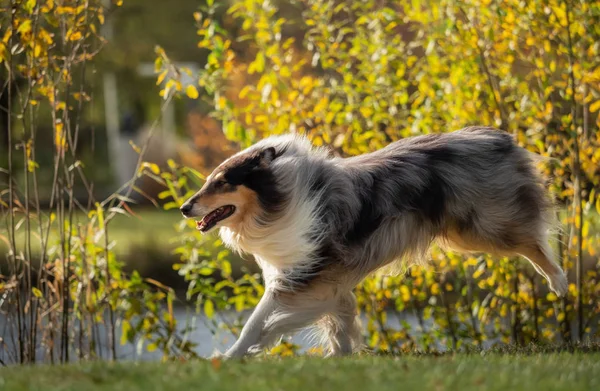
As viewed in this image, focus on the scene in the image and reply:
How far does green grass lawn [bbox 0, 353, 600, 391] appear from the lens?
406 cm

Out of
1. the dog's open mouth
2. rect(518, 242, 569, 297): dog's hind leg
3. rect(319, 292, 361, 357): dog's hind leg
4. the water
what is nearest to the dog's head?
the dog's open mouth

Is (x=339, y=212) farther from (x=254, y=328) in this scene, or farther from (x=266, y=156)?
(x=254, y=328)

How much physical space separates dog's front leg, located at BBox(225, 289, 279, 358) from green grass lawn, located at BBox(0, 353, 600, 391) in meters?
0.72

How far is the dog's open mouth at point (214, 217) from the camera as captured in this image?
586cm

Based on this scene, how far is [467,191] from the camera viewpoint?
20.4ft

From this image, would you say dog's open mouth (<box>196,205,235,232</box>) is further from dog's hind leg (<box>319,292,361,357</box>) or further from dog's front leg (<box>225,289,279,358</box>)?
dog's hind leg (<box>319,292,361,357</box>)

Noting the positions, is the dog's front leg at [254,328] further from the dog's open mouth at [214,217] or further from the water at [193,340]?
the water at [193,340]

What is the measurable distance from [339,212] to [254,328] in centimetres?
80

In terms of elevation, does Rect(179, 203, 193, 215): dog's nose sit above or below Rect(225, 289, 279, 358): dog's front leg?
above

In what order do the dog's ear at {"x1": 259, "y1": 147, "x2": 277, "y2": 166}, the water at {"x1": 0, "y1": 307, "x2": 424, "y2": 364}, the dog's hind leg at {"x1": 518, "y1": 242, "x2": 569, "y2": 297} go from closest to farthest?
the dog's ear at {"x1": 259, "y1": 147, "x2": 277, "y2": 166} → the dog's hind leg at {"x1": 518, "y1": 242, "x2": 569, "y2": 297} → the water at {"x1": 0, "y1": 307, "x2": 424, "y2": 364}

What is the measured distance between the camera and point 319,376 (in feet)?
14.1

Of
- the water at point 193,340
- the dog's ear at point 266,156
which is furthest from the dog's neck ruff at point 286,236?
the water at point 193,340

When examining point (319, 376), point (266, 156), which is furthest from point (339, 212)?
point (319, 376)

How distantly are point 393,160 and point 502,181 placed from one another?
74 centimetres
